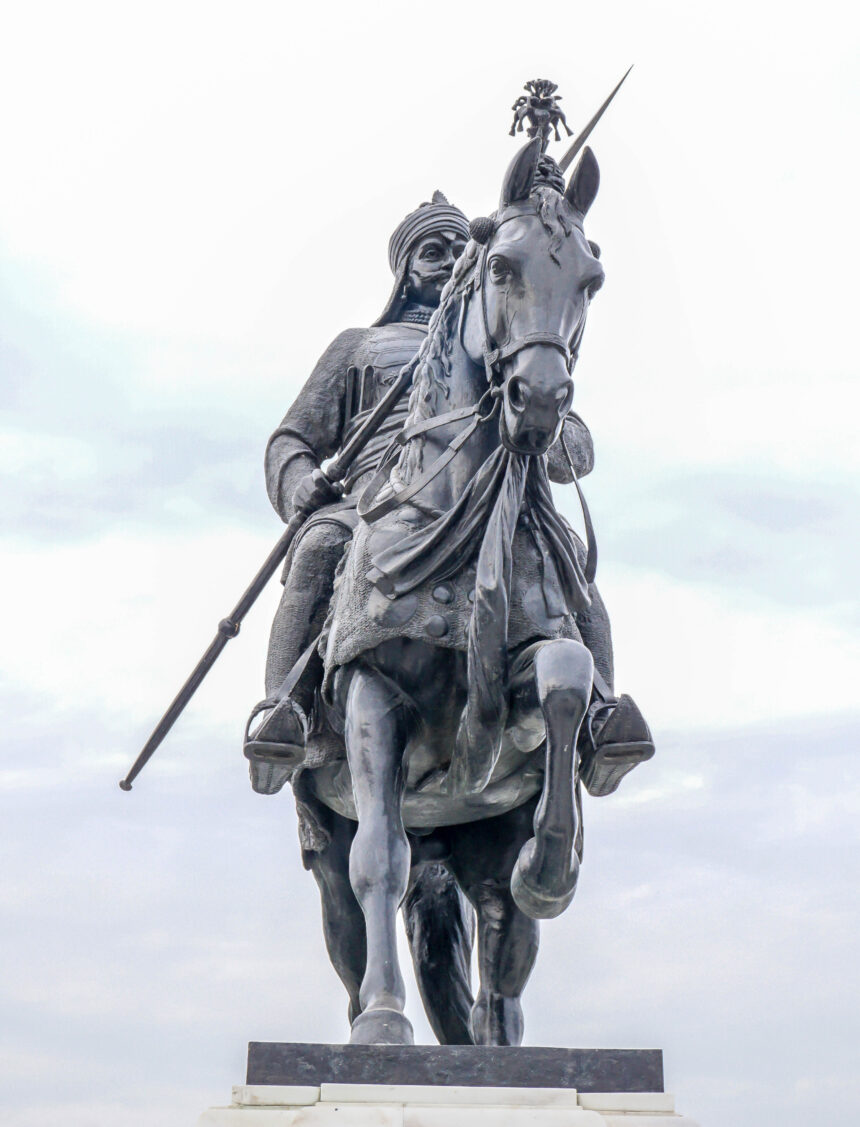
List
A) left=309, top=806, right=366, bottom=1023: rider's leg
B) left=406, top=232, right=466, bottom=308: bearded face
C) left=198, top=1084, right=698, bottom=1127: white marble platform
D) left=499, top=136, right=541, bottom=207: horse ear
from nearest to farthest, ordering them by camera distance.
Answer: left=198, top=1084, right=698, bottom=1127: white marble platform
left=499, top=136, right=541, bottom=207: horse ear
left=309, top=806, right=366, bottom=1023: rider's leg
left=406, top=232, right=466, bottom=308: bearded face

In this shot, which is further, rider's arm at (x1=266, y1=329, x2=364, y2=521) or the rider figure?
rider's arm at (x1=266, y1=329, x2=364, y2=521)

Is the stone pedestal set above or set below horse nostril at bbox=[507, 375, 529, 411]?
below

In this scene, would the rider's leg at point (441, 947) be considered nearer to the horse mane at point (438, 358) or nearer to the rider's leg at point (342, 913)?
the rider's leg at point (342, 913)

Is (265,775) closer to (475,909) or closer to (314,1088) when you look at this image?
(475,909)

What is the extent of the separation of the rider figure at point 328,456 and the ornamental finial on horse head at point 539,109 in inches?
49.2

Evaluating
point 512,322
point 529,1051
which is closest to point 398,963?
point 529,1051

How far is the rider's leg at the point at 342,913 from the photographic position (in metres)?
7.30

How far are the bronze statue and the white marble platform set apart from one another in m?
0.28

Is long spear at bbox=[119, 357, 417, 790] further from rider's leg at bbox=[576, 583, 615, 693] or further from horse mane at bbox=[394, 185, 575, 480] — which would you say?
rider's leg at bbox=[576, 583, 615, 693]

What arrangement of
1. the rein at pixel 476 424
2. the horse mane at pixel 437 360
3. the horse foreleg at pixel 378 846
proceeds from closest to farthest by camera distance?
the horse foreleg at pixel 378 846, the rein at pixel 476 424, the horse mane at pixel 437 360

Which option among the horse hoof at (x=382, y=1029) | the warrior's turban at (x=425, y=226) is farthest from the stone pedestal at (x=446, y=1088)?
the warrior's turban at (x=425, y=226)

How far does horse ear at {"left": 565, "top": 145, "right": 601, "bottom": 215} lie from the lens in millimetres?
6254

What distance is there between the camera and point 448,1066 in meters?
5.38

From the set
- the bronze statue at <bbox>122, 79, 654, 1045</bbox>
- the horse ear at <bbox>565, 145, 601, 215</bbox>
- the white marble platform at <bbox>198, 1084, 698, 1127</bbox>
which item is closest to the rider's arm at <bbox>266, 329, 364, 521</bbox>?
the bronze statue at <bbox>122, 79, 654, 1045</bbox>
